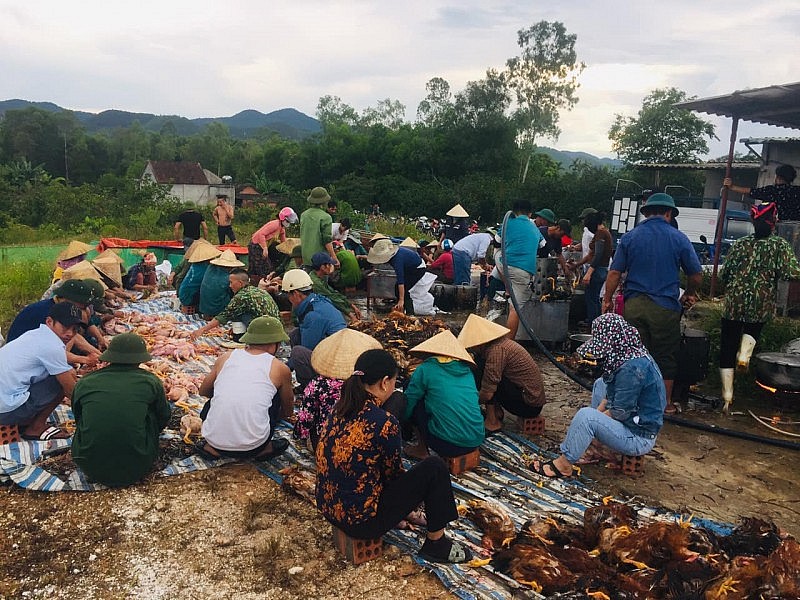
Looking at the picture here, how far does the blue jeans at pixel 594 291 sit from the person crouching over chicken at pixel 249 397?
16.1ft

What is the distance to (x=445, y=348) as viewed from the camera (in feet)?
13.6

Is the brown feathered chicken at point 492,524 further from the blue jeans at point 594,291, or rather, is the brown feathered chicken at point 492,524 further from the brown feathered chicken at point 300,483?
the blue jeans at point 594,291

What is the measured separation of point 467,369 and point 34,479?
2.98 meters

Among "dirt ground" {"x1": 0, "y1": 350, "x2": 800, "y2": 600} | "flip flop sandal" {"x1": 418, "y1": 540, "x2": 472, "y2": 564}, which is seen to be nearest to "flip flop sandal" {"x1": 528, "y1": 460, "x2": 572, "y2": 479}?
"dirt ground" {"x1": 0, "y1": 350, "x2": 800, "y2": 600}

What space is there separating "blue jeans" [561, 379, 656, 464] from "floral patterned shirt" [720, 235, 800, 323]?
2243mm

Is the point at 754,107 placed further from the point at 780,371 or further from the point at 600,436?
the point at 600,436

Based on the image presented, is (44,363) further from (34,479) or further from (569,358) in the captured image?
(569,358)

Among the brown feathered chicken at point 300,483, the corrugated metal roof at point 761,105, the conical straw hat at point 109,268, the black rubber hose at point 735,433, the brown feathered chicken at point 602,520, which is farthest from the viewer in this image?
the conical straw hat at point 109,268

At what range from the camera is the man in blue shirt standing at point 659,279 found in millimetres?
5234

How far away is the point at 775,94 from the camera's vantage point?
690 centimetres

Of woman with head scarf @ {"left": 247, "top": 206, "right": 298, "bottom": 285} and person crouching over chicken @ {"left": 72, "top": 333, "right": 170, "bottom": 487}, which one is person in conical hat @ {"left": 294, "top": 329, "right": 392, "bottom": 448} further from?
woman with head scarf @ {"left": 247, "top": 206, "right": 298, "bottom": 285}

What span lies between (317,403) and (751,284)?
418 cm

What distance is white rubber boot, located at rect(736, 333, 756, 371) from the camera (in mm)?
5633

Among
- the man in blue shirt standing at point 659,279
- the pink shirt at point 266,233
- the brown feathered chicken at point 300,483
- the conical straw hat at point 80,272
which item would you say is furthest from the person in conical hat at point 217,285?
the man in blue shirt standing at point 659,279
